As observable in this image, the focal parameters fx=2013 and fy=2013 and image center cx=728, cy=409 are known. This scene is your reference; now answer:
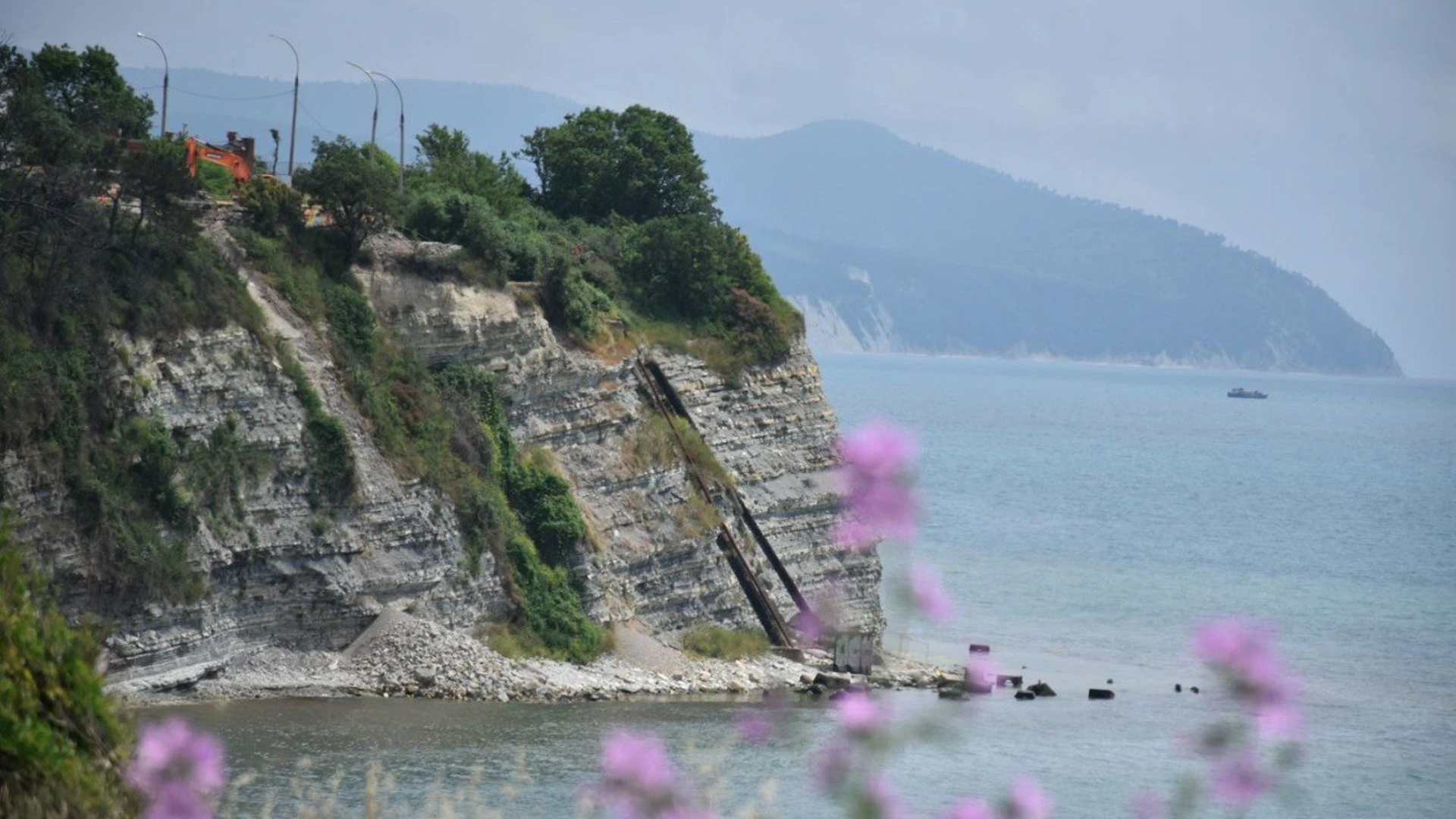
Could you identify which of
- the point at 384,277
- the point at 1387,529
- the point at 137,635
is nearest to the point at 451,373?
the point at 384,277

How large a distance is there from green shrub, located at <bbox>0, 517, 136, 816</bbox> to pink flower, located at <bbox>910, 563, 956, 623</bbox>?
6.95 m

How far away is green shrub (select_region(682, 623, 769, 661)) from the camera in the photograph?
178ft

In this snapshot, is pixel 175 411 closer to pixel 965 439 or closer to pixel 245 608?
pixel 245 608

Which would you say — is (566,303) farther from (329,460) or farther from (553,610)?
(329,460)

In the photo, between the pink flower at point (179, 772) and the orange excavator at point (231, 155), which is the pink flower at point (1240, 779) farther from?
the orange excavator at point (231, 155)

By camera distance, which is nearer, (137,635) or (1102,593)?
(137,635)

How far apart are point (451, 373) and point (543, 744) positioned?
14401 mm

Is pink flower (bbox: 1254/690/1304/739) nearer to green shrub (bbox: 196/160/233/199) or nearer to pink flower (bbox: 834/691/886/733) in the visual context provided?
pink flower (bbox: 834/691/886/733)

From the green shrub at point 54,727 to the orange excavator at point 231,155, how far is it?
41.1 m

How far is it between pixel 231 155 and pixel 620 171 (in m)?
15.0

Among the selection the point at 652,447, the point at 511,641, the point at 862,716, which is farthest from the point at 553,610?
the point at 862,716

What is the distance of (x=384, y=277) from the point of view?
52.8 metres

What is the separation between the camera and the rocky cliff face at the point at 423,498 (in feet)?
140

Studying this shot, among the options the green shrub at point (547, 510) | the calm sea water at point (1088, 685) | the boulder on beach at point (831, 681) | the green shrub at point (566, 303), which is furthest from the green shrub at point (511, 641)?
the green shrub at point (566, 303)
